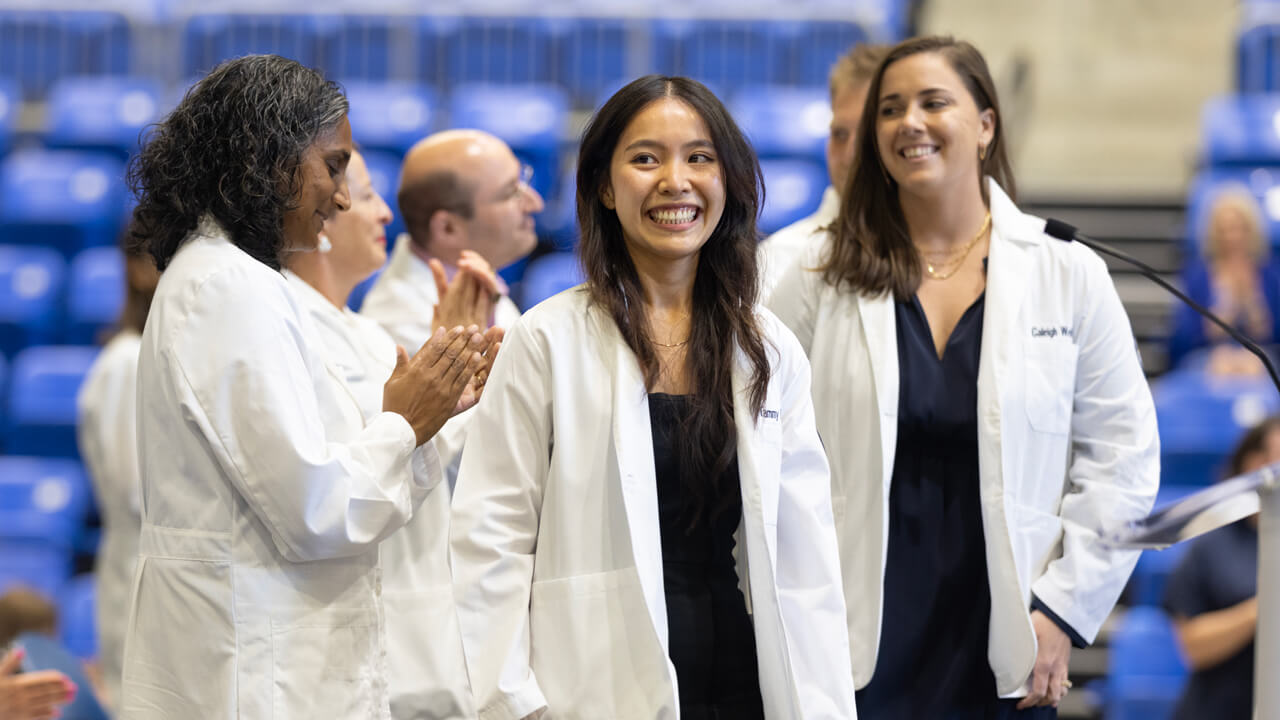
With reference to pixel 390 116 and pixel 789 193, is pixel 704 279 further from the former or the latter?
pixel 390 116

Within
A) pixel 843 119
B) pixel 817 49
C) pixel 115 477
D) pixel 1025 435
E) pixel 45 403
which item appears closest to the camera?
pixel 1025 435

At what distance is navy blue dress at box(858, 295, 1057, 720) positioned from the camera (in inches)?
101

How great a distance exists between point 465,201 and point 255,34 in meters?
5.03

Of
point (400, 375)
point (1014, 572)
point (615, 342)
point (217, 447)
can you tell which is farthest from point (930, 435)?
point (217, 447)

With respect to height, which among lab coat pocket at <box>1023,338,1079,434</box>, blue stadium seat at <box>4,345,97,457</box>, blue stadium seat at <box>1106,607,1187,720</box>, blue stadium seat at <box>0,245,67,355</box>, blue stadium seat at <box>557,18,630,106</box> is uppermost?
blue stadium seat at <box>557,18,630,106</box>

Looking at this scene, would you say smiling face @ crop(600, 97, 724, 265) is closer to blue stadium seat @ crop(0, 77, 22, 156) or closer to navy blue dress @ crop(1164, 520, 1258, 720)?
navy blue dress @ crop(1164, 520, 1258, 720)

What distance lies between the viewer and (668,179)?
7.08 ft

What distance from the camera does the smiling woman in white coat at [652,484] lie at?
2.04 m

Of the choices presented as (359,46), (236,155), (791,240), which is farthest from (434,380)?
(359,46)

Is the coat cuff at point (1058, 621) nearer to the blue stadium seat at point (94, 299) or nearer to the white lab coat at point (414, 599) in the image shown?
the white lab coat at point (414, 599)

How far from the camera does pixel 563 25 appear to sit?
25.5ft

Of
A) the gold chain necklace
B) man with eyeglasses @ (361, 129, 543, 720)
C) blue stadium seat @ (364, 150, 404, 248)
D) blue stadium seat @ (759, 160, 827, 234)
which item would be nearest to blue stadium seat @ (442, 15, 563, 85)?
blue stadium seat @ (364, 150, 404, 248)

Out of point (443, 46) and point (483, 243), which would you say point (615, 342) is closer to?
point (483, 243)

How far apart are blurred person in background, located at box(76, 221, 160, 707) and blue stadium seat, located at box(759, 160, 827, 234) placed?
2695mm
